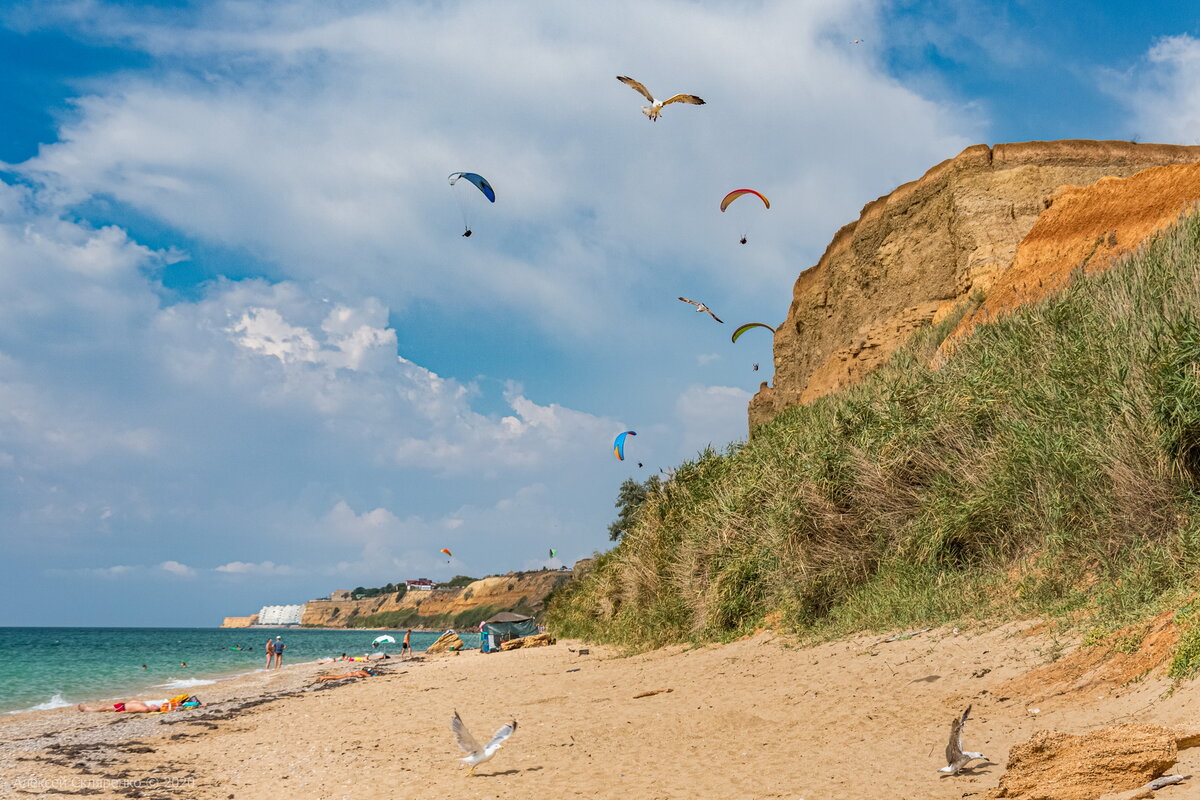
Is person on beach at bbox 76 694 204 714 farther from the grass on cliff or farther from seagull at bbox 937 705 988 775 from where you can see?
seagull at bbox 937 705 988 775

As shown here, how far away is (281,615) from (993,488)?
19121cm

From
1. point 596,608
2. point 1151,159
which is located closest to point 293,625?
point 596,608

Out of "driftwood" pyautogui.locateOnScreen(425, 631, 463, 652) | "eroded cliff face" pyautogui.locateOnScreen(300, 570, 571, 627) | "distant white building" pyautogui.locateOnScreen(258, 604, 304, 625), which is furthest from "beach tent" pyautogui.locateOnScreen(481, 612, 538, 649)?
"distant white building" pyautogui.locateOnScreen(258, 604, 304, 625)

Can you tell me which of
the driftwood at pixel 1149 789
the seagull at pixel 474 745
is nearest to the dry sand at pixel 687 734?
the driftwood at pixel 1149 789

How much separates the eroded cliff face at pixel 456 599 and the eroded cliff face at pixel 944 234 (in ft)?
166

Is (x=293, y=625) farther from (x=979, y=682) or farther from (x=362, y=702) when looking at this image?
(x=979, y=682)

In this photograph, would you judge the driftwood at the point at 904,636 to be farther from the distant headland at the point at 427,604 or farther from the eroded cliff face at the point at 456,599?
the eroded cliff face at the point at 456,599

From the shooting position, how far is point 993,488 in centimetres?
979

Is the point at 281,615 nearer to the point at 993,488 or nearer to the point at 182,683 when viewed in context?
the point at 182,683

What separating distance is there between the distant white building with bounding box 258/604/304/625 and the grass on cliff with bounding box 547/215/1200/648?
17675 centimetres

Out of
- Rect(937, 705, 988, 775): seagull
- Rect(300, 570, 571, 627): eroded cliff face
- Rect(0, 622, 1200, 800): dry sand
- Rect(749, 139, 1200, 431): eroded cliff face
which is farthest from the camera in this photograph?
Rect(300, 570, 571, 627): eroded cliff face

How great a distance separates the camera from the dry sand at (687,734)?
5590mm

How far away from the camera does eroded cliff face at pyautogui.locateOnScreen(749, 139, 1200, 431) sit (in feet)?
70.4

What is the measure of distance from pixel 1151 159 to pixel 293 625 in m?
185
